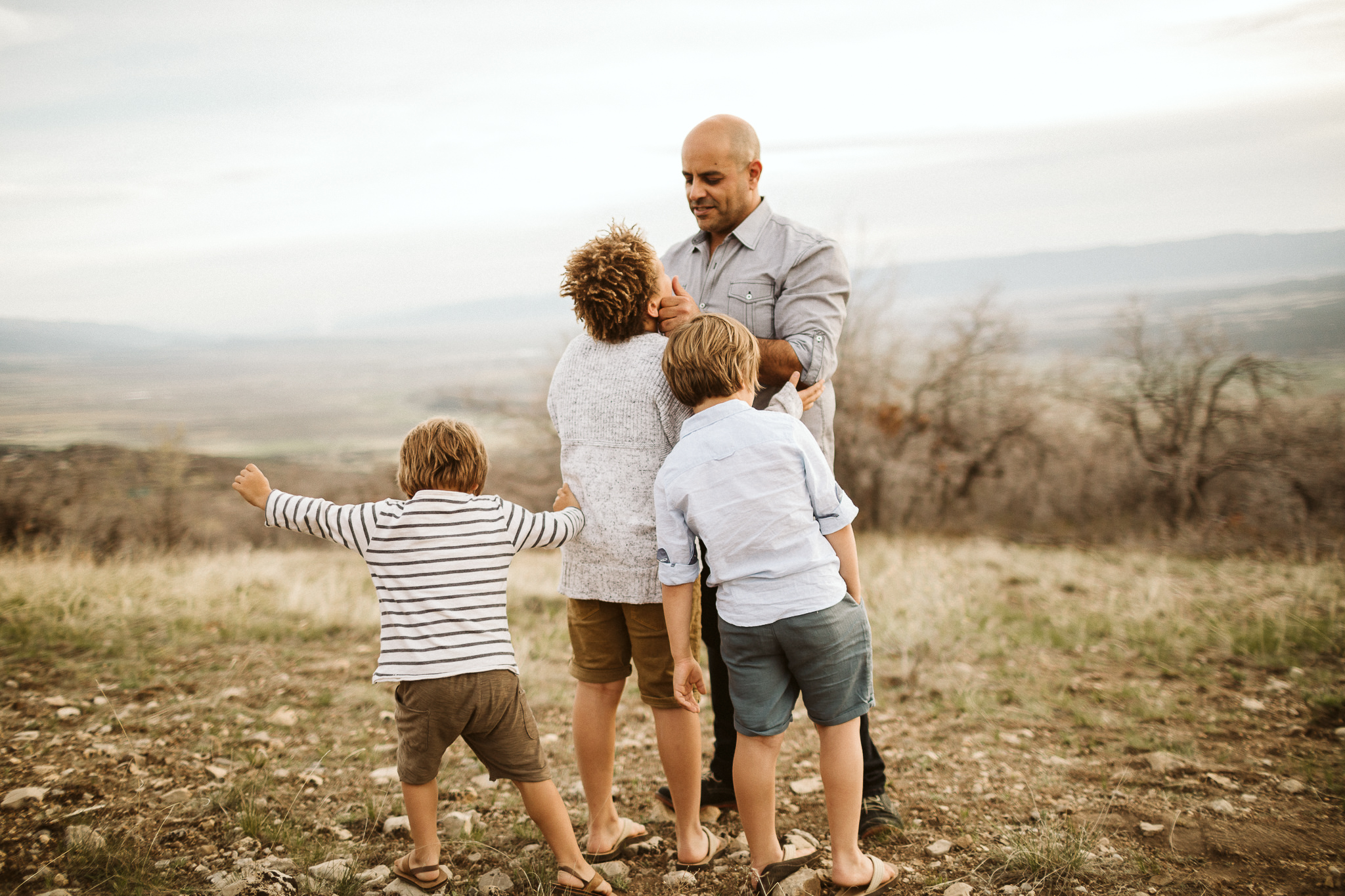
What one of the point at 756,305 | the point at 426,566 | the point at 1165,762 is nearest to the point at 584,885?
the point at 426,566

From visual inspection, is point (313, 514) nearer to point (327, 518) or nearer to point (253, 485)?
point (327, 518)

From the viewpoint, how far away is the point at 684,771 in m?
2.69

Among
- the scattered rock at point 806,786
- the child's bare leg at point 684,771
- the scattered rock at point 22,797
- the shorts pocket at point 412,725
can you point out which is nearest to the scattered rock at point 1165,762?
the scattered rock at point 806,786

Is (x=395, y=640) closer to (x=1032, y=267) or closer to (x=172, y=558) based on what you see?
(x=172, y=558)

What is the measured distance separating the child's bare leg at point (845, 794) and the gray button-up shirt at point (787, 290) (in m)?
0.96

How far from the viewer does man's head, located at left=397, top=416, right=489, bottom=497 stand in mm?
2385

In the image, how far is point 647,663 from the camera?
2605 millimetres

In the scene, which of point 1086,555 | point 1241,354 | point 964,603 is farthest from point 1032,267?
point 964,603

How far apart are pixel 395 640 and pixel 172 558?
843 centimetres

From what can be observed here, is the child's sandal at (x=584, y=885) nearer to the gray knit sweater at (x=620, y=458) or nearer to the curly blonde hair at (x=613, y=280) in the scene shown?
the gray knit sweater at (x=620, y=458)

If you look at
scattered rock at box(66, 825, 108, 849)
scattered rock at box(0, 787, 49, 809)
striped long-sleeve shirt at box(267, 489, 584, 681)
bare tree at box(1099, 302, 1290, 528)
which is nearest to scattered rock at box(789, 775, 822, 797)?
striped long-sleeve shirt at box(267, 489, 584, 681)

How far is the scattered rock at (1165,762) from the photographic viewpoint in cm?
350

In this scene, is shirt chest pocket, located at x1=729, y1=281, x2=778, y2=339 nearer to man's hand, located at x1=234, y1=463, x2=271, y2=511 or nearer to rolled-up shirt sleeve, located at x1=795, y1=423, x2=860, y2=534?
rolled-up shirt sleeve, located at x1=795, y1=423, x2=860, y2=534

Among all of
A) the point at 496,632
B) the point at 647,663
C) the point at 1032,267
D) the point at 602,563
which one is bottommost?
the point at 647,663
